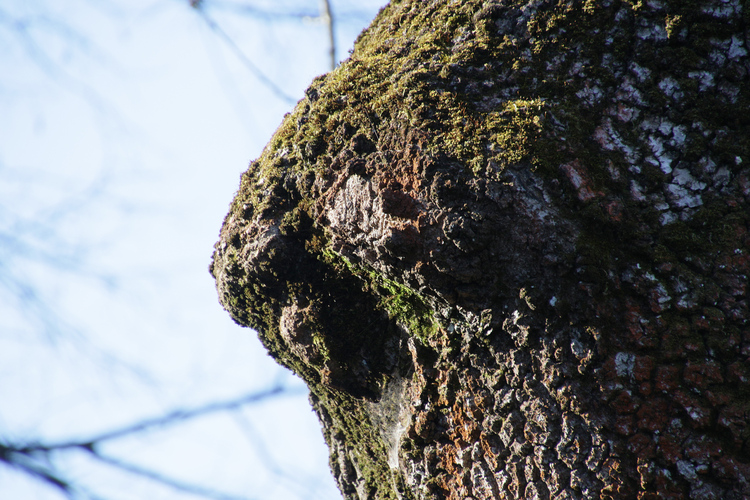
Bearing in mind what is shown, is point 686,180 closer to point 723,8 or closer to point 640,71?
point 640,71

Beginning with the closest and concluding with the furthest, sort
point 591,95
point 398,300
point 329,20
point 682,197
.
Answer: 1. point 682,197
2. point 591,95
3. point 398,300
4. point 329,20

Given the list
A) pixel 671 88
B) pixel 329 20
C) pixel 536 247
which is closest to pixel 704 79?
pixel 671 88

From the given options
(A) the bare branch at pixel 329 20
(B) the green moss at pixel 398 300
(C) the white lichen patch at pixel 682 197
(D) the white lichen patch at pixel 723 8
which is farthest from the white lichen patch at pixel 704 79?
(A) the bare branch at pixel 329 20

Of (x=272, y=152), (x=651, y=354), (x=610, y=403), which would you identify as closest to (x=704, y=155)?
(x=651, y=354)

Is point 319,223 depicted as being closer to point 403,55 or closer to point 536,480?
point 403,55

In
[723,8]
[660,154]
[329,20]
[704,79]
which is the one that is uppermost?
[329,20]

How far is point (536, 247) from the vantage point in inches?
43.8

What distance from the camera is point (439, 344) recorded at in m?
1.31

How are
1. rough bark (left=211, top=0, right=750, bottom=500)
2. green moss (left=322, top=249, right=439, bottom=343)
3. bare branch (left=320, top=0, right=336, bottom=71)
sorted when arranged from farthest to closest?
bare branch (left=320, top=0, right=336, bottom=71) < green moss (left=322, top=249, right=439, bottom=343) < rough bark (left=211, top=0, right=750, bottom=500)

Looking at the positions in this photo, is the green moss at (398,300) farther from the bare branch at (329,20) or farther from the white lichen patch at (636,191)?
the bare branch at (329,20)

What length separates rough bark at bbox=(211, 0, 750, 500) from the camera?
1.03 metres

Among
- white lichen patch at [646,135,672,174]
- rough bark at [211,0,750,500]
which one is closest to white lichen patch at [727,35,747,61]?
rough bark at [211,0,750,500]

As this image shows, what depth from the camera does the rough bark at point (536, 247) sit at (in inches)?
40.4

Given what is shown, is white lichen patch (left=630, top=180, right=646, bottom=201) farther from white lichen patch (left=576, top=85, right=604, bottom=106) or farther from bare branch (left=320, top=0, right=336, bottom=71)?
bare branch (left=320, top=0, right=336, bottom=71)
